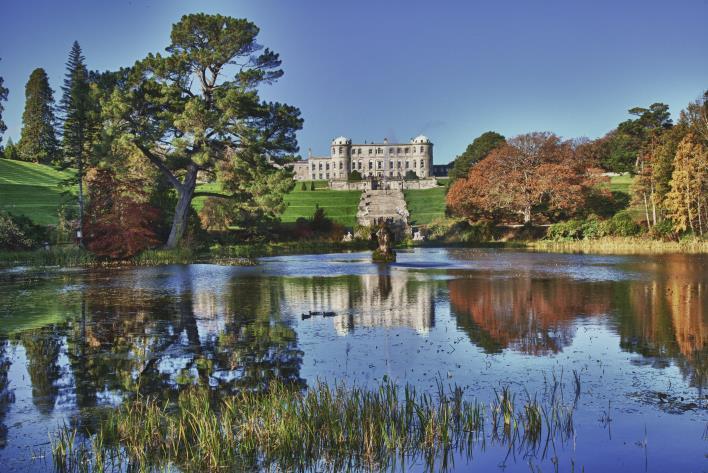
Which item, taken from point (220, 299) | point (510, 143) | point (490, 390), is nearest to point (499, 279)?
point (220, 299)

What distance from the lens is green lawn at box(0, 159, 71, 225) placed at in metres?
52.8

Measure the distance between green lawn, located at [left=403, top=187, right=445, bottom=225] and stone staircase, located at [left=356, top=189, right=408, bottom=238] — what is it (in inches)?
51.2

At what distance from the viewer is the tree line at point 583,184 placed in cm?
4925

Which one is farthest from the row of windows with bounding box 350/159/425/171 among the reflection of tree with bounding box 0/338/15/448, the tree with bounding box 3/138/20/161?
the reflection of tree with bounding box 0/338/15/448

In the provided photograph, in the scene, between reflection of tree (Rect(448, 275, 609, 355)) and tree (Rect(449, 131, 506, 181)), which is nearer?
reflection of tree (Rect(448, 275, 609, 355))

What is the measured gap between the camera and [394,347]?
12859 millimetres

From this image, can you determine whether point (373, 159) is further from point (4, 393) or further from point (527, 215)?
point (4, 393)

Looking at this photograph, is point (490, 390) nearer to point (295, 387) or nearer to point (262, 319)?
point (295, 387)

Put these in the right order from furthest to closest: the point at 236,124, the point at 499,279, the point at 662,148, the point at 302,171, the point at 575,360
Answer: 1. the point at 302,171
2. the point at 662,148
3. the point at 236,124
4. the point at 499,279
5. the point at 575,360

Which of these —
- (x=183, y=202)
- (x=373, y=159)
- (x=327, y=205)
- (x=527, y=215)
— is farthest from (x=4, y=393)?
(x=373, y=159)

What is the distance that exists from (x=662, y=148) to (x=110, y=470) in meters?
54.5

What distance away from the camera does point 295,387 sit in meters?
9.78

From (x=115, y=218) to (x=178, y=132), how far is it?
22.0 ft

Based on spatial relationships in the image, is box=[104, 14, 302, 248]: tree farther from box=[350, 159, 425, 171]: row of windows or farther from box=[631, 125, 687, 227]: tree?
box=[350, 159, 425, 171]: row of windows
